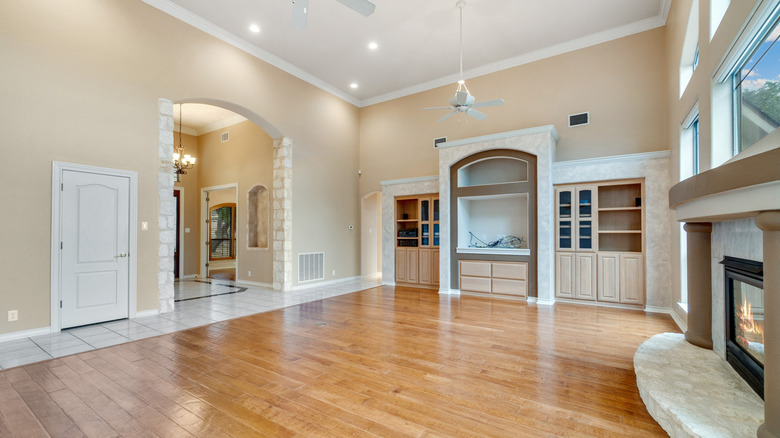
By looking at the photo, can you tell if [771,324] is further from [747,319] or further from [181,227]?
[181,227]

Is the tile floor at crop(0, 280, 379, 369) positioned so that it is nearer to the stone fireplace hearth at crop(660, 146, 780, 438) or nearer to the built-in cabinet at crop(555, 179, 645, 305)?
the built-in cabinet at crop(555, 179, 645, 305)

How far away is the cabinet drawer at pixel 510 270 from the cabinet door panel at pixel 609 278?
118 cm

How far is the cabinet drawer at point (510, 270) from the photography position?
20.4ft

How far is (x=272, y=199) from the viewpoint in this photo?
25.7ft

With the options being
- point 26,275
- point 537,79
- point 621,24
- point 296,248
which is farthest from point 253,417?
point 621,24

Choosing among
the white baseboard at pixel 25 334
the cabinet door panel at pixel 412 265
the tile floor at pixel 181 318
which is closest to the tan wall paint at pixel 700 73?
the cabinet door panel at pixel 412 265

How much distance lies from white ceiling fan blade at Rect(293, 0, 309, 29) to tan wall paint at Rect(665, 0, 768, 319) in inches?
142

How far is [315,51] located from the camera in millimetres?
6852

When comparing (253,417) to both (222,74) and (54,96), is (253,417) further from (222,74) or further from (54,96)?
(222,74)

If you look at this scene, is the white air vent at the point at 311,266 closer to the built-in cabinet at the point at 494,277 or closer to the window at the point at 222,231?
the built-in cabinet at the point at 494,277

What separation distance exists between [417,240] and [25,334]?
6.36 metres

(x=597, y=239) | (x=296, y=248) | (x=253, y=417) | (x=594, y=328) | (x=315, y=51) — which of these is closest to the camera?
(x=253, y=417)

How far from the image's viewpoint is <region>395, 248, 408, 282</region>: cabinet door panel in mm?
8078

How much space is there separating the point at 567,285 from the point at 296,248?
17.8 feet
